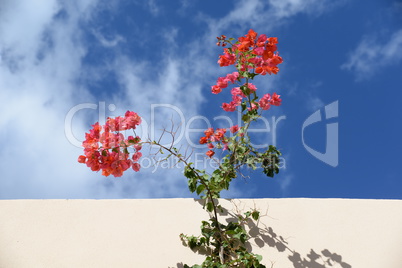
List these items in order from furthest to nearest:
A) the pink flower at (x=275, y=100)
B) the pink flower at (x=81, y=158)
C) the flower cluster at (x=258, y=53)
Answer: the pink flower at (x=275, y=100) → the flower cluster at (x=258, y=53) → the pink flower at (x=81, y=158)

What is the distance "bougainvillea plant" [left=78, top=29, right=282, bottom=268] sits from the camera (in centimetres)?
179

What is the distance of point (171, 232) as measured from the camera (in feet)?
7.39

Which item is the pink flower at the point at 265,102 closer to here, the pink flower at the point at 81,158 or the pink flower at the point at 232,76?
the pink flower at the point at 232,76

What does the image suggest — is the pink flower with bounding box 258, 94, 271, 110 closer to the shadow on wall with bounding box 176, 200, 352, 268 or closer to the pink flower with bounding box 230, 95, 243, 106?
the pink flower with bounding box 230, 95, 243, 106

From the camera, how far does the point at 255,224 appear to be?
93.1 inches

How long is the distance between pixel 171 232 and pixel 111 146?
79 cm

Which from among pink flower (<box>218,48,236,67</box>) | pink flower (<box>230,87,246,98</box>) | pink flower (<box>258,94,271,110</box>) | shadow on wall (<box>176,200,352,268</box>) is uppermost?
pink flower (<box>218,48,236,67</box>)

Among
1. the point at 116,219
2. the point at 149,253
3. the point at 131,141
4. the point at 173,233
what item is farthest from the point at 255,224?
the point at 131,141

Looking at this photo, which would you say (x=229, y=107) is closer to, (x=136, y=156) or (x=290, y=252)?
(x=136, y=156)

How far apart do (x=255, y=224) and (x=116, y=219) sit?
3.03 feet

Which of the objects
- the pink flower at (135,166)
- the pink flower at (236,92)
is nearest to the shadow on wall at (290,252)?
the pink flower at (135,166)

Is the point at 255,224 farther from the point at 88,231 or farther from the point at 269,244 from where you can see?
the point at 88,231

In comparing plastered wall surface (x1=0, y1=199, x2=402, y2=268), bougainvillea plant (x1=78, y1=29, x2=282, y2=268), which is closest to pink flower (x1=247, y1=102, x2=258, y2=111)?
bougainvillea plant (x1=78, y1=29, x2=282, y2=268)

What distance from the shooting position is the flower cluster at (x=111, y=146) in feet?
5.79
